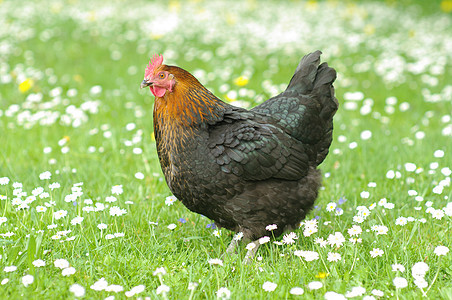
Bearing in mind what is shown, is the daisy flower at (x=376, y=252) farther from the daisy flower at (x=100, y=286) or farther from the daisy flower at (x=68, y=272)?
the daisy flower at (x=68, y=272)

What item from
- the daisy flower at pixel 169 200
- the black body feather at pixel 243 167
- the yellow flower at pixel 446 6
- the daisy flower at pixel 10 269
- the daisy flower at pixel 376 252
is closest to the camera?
the daisy flower at pixel 10 269

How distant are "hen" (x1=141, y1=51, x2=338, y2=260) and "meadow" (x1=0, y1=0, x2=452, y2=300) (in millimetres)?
244

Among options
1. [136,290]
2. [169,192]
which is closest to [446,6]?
[169,192]

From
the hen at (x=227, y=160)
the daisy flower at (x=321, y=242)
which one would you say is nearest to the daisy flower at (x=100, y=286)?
the hen at (x=227, y=160)

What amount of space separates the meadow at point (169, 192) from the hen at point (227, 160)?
0.80 ft

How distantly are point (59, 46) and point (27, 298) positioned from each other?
8972mm

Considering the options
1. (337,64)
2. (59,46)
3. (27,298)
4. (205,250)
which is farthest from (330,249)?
(59,46)

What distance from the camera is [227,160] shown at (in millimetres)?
3297

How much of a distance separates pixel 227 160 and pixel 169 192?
1.25 metres

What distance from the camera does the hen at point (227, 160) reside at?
10.9 feet

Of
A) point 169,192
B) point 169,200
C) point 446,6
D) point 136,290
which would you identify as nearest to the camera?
point 136,290

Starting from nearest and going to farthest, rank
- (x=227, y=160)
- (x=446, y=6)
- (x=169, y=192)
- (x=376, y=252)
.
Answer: (x=376, y=252) < (x=227, y=160) < (x=169, y=192) < (x=446, y=6)

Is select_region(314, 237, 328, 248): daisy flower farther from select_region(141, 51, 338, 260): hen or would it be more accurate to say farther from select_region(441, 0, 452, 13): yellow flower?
select_region(441, 0, 452, 13): yellow flower

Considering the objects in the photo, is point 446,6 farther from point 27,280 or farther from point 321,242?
point 27,280
